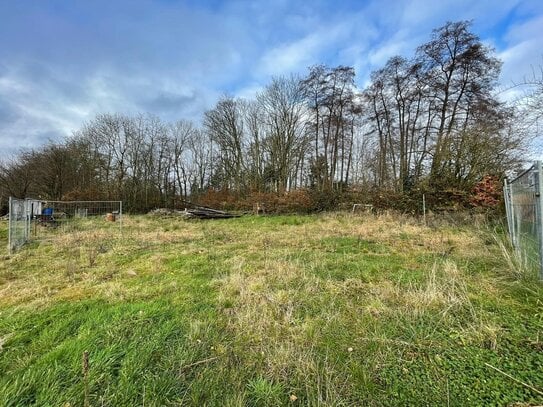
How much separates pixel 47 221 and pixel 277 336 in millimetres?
16016

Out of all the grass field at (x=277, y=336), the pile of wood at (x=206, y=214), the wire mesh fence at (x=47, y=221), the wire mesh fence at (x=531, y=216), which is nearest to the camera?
the grass field at (x=277, y=336)

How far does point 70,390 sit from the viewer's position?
202 centimetres

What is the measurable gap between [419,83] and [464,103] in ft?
13.2

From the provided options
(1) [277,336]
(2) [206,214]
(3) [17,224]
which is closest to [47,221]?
(3) [17,224]

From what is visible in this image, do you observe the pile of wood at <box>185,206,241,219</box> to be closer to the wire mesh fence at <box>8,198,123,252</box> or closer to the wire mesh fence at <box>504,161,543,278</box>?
the wire mesh fence at <box>8,198,123,252</box>

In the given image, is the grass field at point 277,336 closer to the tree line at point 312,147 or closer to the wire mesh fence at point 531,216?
the wire mesh fence at point 531,216

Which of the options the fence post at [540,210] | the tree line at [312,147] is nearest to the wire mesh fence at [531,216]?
the fence post at [540,210]

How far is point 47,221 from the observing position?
14.2m

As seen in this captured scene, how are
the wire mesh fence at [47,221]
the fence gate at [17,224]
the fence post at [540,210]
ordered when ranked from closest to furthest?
the fence post at [540,210]
the fence gate at [17,224]
the wire mesh fence at [47,221]

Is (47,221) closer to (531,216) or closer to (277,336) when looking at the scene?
(277,336)

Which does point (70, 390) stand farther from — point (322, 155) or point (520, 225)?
point (322, 155)

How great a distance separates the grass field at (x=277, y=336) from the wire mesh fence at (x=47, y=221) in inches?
179

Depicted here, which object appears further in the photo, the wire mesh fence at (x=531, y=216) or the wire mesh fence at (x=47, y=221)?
the wire mesh fence at (x=47, y=221)

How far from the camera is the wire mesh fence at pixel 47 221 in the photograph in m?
8.83
